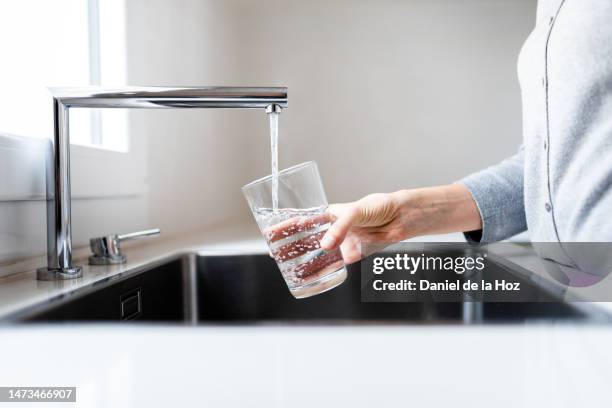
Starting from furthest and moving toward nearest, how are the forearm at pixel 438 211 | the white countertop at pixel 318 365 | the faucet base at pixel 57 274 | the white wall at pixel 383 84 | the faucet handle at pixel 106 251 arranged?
1. the white wall at pixel 383 84
2. the forearm at pixel 438 211
3. the faucet handle at pixel 106 251
4. the faucet base at pixel 57 274
5. the white countertop at pixel 318 365

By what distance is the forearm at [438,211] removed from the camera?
3.03 feet

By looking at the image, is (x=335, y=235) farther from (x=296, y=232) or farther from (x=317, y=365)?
(x=317, y=365)

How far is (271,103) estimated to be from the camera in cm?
66

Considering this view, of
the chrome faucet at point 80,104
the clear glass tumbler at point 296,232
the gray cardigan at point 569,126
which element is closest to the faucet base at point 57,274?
the chrome faucet at point 80,104

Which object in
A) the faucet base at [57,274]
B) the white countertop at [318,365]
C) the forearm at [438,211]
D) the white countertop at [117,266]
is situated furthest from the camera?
the forearm at [438,211]

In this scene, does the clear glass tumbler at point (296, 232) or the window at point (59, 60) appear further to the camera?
the window at point (59, 60)

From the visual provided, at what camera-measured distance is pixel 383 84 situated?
216 cm

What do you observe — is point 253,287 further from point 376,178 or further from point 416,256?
point 376,178

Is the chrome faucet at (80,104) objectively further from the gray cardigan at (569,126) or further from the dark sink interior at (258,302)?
the gray cardigan at (569,126)

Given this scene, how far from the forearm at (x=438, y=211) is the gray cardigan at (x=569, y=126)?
0.10m

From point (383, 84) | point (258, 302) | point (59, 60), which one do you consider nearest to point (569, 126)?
point (258, 302)

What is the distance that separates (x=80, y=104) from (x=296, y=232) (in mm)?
327

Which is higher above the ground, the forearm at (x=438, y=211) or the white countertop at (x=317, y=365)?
the forearm at (x=438, y=211)

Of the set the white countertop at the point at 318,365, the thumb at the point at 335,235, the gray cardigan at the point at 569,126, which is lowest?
the white countertop at the point at 318,365
